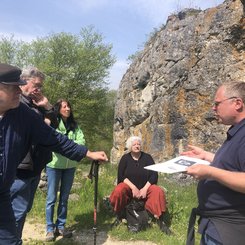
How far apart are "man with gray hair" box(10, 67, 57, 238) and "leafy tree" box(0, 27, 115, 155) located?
20.9m

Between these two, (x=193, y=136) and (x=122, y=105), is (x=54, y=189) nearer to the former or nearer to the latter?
(x=193, y=136)

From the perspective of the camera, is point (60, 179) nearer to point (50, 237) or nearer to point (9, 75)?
point (50, 237)

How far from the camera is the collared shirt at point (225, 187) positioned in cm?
250

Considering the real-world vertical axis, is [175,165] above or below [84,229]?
above

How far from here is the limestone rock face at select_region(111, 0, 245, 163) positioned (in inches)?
354

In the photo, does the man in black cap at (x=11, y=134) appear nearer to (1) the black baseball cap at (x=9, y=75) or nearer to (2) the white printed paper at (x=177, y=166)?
(1) the black baseball cap at (x=9, y=75)

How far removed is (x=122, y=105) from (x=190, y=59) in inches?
170

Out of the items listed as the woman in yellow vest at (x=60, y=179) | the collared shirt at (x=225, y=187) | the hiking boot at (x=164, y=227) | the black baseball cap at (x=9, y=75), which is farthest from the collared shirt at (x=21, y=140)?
the hiking boot at (x=164, y=227)

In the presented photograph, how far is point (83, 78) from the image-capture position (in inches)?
1035

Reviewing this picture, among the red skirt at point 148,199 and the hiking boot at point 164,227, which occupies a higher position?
the red skirt at point 148,199

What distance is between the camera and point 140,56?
13.5 meters

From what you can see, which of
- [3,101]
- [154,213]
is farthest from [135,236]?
[3,101]

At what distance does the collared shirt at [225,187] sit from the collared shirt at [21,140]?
4.19 ft

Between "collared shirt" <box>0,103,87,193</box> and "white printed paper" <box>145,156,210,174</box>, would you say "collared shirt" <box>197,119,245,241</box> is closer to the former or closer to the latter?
"white printed paper" <box>145,156,210,174</box>
